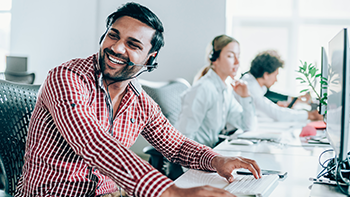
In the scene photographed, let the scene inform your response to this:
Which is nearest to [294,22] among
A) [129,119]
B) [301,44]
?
[301,44]

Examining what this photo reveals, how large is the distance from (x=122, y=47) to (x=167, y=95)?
1165 mm

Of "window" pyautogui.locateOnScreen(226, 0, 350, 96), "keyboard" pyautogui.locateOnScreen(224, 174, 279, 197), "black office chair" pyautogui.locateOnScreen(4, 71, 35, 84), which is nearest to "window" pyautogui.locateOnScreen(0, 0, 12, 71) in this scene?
"black office chair" pyautogui.locateOnScreen(4, 71, 35, 84)

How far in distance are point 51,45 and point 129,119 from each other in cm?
333

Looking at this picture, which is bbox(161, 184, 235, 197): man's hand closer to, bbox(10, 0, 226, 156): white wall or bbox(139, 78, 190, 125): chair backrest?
bbox(139, 78, 190, 125): chair backrest

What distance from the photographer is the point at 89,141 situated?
866 mm

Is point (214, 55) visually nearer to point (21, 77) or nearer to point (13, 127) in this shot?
point (13, 127)

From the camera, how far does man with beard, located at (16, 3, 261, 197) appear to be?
0.84 meters

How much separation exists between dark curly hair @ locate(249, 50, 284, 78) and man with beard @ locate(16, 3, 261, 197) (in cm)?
214

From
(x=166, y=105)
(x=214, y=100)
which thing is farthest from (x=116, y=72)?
(x=214, y=100)

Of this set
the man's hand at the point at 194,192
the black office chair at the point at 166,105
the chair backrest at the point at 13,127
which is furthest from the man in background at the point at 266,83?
the man's hand at the point at 194,192

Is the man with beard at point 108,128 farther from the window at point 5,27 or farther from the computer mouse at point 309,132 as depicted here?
the window at point 5,27

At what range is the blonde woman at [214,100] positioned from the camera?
2.20 metres

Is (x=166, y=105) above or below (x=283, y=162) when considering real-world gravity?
above

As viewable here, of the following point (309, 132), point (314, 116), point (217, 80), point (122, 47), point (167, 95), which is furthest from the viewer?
point (314, 116)
